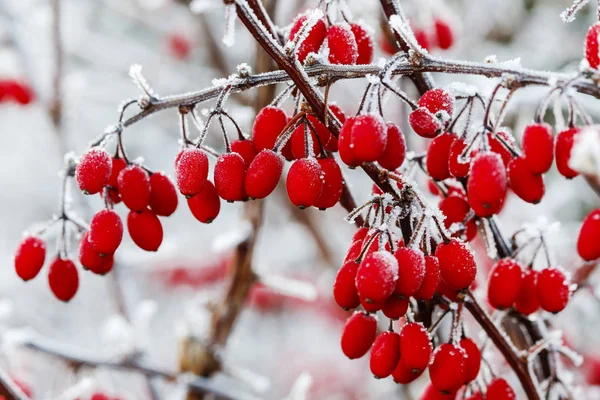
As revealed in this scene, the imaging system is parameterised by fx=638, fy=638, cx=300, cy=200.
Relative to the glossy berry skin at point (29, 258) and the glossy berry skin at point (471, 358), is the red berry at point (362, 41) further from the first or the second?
the glossy berry skin at point (29, 258)

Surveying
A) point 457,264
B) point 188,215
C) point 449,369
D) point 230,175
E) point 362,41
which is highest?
point 188,215

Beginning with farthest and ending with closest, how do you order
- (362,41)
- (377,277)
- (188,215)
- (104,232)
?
(188,215), (362,41), (104,232), (377,277)

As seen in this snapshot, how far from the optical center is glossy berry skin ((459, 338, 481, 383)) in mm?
1134

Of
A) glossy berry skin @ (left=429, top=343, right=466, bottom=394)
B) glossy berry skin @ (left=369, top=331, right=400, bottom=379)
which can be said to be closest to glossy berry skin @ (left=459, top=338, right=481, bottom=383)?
glossy berry skin @ (left=429, top=343, right=466, bottom=394)

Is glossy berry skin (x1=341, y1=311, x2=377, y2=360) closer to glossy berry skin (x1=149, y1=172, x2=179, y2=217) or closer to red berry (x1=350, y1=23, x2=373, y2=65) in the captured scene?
glossy berry skin (x1=149, y1=172, x2=179, y2=217)

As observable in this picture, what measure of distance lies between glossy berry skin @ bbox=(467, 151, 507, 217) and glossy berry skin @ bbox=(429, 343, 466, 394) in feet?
0.92

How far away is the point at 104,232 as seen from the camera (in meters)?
1.13

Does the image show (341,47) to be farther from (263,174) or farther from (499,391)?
(499,391)

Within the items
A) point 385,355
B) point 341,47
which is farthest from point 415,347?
point 341,47

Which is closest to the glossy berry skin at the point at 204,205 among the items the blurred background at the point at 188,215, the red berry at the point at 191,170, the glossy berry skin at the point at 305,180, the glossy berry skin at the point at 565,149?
the red berry at the point at 191,170

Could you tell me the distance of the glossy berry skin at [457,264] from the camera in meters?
1.00

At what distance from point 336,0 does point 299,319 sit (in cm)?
479

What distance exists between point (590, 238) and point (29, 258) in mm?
1059

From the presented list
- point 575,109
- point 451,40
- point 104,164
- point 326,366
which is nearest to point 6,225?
point 326,366
